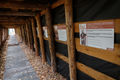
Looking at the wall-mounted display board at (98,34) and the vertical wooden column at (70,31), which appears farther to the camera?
the vertical wooden column at (70,31)

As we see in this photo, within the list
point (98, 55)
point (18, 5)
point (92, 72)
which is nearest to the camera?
point (98, 55)

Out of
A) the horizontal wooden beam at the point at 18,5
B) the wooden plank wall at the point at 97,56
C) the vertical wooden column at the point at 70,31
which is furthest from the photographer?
the horizontal wooden beam at the point at 18,5

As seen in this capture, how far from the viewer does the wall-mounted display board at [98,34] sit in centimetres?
162

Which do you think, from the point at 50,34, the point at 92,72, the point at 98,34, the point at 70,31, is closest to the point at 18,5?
the point at 50,34

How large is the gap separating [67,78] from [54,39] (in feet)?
5.27

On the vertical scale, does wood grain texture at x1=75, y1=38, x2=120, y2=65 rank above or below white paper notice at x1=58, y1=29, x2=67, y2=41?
below

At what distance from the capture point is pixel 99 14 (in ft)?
5.80

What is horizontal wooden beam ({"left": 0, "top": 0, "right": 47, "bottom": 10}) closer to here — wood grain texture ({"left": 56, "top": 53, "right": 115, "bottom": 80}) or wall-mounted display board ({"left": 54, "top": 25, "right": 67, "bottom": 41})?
wall-mounted display board ({"left": 54, "top": 25, "right": 67, "bottom": 41})

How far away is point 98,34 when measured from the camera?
1.80 meters

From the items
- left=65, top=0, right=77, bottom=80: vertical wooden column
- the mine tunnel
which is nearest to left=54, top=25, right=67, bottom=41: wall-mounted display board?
the mine tunnel

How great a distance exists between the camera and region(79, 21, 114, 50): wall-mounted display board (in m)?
1.62

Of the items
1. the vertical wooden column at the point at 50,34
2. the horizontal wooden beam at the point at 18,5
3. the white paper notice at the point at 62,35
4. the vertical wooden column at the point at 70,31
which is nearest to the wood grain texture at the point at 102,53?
the vertical wooden column at the point at 70,31

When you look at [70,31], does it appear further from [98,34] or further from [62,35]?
[98,34]

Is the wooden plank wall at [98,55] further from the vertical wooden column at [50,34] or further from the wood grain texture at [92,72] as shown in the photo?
the vertical wooden column at [50,34]
